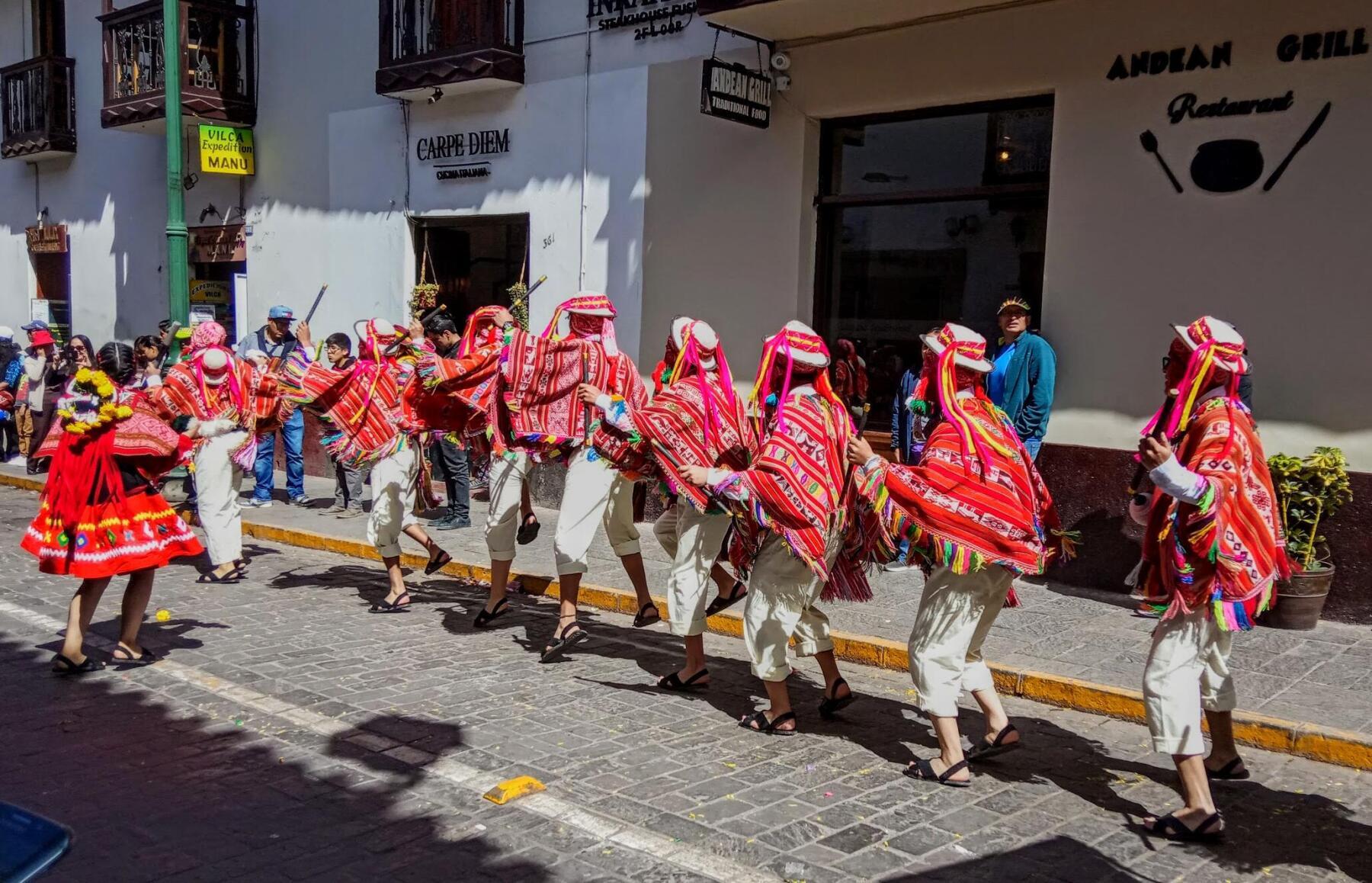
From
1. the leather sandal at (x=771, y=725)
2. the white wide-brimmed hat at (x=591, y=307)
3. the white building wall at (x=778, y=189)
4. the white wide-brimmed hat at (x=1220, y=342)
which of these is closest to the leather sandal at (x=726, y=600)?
the leather sandal at (x=771, y=725)

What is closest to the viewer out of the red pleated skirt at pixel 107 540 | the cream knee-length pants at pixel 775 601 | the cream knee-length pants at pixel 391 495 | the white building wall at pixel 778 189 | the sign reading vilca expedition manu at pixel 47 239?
the cream knee-length pants at pixel 775 601

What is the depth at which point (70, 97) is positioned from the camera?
1809 cm

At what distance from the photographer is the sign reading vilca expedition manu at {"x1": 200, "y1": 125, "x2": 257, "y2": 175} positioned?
14.8 meters

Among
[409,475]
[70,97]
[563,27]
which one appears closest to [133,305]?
[70,97]

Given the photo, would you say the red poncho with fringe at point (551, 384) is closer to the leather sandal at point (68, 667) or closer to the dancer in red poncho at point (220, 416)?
the dancer in red poncho at point (220, 416)

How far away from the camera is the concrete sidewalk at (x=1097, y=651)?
5500mm

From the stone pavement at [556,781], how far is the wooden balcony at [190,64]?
32.8 feet

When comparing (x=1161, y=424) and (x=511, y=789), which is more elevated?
(x=1161, y=424)

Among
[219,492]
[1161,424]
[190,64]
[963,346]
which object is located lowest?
[219,492]

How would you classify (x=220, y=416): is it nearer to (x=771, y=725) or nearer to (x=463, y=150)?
(x=771, y=725)

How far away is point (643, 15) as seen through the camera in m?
11.2

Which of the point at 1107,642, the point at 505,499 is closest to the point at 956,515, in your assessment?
the point at 1107,642

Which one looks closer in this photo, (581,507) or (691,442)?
(691,442)

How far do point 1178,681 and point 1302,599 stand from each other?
3.41m
